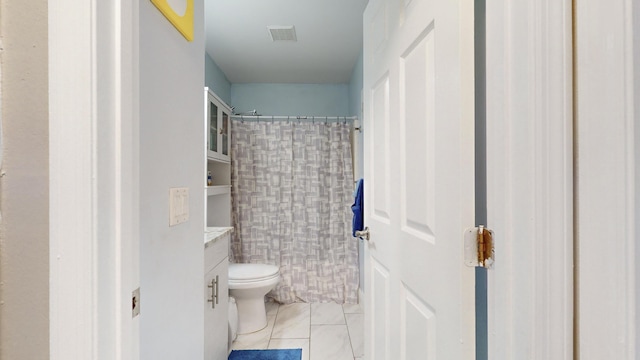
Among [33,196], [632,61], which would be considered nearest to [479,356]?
[632,61]

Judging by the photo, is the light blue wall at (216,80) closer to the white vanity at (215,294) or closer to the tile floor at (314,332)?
the white vanity at (215,294)

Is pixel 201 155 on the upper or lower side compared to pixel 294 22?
lower

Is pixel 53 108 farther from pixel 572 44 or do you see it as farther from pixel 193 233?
pixel 572 44

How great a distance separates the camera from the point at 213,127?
244 centimetres

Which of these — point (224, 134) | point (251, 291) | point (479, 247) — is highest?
point (224, 134)

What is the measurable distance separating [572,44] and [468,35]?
224 mm

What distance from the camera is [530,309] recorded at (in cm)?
54

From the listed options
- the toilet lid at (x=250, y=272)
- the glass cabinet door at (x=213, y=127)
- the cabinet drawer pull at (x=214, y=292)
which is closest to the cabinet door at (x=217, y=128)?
the glass cabinet door at (x=213, y=127)

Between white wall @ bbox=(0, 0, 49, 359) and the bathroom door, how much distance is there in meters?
0.79

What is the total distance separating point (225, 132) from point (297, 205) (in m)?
0.94

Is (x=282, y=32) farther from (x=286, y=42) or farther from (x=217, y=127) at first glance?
(x=217, y=127)

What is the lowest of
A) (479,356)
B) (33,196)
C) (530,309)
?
(479,356)

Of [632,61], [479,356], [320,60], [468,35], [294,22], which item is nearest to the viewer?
[632,61]

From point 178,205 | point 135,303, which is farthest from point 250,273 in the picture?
point 135,303
